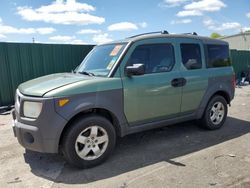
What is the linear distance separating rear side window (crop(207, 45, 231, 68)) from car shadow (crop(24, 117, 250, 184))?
1410 millimetres

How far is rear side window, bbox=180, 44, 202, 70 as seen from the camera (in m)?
5.07

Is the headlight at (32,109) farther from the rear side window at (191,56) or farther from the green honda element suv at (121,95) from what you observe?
the rear side window at (191,56)

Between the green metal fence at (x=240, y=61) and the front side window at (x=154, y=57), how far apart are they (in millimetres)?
13432

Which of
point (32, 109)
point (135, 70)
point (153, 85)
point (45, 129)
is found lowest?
point (45, 129)

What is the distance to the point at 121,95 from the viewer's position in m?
4.18

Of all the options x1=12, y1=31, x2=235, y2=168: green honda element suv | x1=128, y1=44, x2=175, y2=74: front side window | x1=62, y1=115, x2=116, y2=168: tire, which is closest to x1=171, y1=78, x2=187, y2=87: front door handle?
x1=12, y1=31, x2=235, y2=168: green honda element suv

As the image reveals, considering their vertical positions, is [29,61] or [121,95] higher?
[29,61]

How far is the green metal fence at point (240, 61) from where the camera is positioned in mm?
17078

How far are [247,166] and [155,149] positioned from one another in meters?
1.47

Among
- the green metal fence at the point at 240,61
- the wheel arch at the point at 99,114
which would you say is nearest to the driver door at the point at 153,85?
the wheel arch at the point at 99,114

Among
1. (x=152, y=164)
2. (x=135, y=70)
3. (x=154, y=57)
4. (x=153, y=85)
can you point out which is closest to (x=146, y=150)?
(x=152, y=164)

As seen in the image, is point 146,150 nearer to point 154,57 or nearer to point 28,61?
point 154,57

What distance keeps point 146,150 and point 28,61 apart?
228 inches

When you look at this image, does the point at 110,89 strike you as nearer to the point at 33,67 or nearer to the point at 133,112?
the point at 133,112
